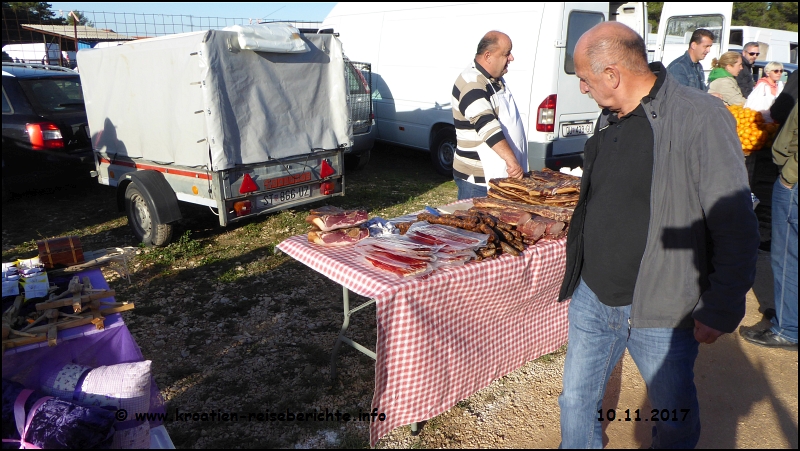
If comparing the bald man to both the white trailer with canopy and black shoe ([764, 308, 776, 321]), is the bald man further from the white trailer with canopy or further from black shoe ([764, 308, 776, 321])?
→ the white trailer with canopy

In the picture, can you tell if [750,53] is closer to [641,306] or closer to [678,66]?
[678,66]

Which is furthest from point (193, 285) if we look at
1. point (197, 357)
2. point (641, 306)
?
point (641, 306)

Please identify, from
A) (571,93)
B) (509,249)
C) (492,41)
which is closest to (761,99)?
(571,93)

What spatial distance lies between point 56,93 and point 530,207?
22.8ft

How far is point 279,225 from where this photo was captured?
6566 mm

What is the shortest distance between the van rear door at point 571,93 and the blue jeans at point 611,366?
17.3 ft

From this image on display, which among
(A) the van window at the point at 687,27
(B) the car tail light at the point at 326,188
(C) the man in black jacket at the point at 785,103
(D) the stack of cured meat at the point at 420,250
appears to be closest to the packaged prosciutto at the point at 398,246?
(D) the stack of cured meat at the point at 420,250

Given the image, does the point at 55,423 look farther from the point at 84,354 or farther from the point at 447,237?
the point at 447,237

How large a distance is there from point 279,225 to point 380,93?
4177 mm

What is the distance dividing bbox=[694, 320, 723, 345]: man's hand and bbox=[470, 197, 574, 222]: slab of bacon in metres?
1.21

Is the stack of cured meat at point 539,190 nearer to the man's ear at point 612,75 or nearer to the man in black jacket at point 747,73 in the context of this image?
the man's ear at point 612,75

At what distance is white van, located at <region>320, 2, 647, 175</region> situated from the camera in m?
6.96

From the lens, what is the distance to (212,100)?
16.0 ft

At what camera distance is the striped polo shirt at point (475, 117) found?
3.71 m
